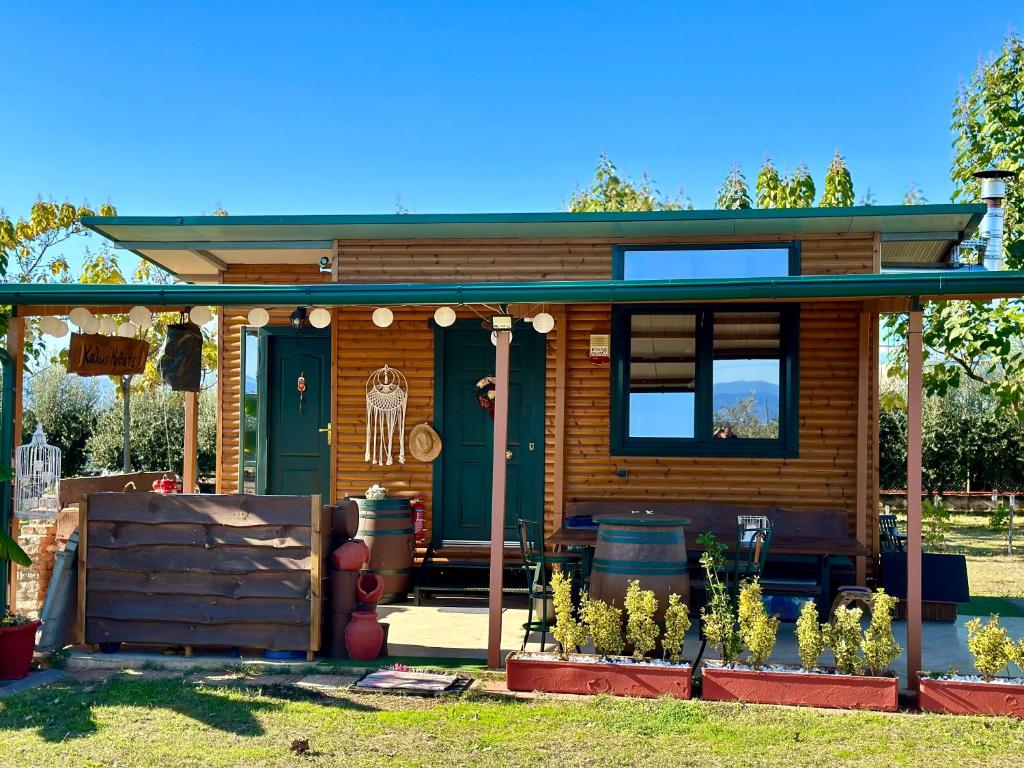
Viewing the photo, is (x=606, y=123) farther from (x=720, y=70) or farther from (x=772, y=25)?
(x=772, y=25)

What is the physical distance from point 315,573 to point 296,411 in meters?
3.48

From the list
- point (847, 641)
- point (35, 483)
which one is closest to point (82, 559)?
point (35, 483)

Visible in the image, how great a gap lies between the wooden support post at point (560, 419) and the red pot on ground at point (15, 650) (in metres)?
4.33

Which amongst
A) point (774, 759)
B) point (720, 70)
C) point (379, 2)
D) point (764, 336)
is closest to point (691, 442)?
point (764, 336)

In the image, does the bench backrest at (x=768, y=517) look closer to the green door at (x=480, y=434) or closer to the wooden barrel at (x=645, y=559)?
the green door at (x=480, y=434)

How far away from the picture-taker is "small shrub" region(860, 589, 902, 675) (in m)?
6.18

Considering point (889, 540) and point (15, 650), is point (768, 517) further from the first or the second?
point (15, 650)

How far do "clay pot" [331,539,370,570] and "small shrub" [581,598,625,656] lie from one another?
1632mm

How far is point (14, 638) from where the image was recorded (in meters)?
6.78

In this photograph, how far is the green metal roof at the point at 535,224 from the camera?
28.1ft

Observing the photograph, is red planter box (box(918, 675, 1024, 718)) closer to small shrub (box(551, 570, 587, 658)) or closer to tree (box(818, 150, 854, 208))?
small shrub (box(551, 570, 587, 658))

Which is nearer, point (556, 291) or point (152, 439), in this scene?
point (556, 291)

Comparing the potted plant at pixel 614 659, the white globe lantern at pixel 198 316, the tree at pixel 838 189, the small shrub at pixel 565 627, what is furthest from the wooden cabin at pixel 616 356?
the tree at pixel 838 189

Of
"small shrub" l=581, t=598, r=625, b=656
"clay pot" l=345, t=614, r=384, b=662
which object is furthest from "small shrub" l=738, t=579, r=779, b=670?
"clay pot" l=345, t=614, r=384, b=662
